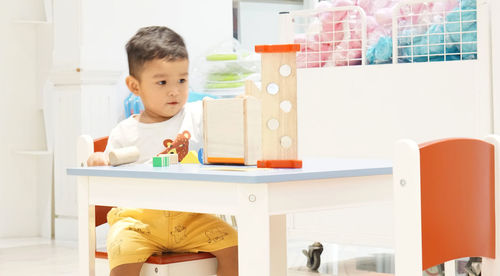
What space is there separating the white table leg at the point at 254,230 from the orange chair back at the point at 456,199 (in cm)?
31

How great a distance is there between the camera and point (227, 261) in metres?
1.91

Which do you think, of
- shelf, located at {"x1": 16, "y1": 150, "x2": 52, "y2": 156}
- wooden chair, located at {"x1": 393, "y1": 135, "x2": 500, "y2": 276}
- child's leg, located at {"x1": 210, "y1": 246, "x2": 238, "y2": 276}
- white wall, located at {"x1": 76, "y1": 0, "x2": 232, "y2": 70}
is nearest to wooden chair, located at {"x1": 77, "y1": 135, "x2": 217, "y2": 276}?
child's leg, located at {"x1": 210, "y1": 246, "x2": 238, "y2": 276}

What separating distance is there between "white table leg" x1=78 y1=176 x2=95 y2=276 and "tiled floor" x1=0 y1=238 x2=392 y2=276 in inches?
66.6

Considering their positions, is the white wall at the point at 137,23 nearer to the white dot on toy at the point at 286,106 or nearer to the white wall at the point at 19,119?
the white wall at the point at 19,119

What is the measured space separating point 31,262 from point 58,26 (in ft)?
4.63

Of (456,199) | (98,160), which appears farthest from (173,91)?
(456,199)

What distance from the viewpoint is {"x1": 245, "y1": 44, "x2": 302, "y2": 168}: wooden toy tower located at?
5.22 ft

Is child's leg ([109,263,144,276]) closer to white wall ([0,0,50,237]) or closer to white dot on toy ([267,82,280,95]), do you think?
white dot on toy ([267,82,280,95])

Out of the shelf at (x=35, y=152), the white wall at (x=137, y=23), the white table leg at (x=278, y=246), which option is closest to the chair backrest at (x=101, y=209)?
the white table leg at (x=278, y=246)

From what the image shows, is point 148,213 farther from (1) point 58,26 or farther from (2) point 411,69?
(1) point 58,26

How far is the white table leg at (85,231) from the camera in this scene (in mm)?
→ 1792

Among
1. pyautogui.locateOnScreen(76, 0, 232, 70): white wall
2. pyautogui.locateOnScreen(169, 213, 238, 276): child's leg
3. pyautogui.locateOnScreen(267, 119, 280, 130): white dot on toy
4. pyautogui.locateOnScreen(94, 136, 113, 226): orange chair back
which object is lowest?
pyautogui.locateOnScreen(169, 213, 238, 276): child's leg

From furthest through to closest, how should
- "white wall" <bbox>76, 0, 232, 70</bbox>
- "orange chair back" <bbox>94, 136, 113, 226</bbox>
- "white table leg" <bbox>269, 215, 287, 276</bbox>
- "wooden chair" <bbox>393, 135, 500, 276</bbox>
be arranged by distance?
"white wall" <bbox>76, 0, 232, 70</bbox> → "orange chair back" <bbox>94, 136, 113, 226</bbox> → "white table leg" <bbox>269, 215, 287, 276</bbox> → "wooden chair" <bbox>393, 135, 500, 276</bbox>

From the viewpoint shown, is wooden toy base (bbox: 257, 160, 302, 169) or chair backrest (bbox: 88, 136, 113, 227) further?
chair backrest (bbox: 88, 136, 113, 227)
